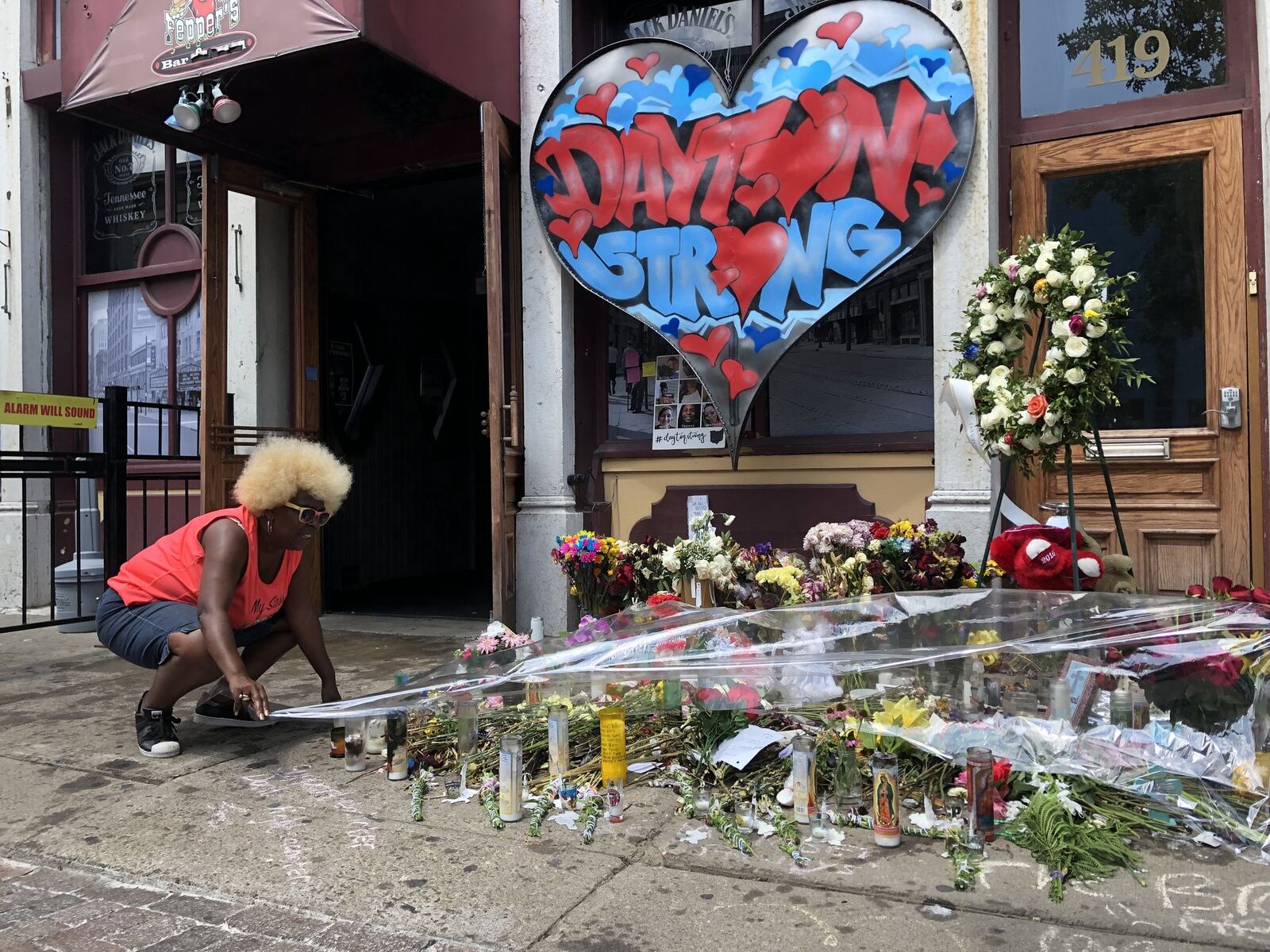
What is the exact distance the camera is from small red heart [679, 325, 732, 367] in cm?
592

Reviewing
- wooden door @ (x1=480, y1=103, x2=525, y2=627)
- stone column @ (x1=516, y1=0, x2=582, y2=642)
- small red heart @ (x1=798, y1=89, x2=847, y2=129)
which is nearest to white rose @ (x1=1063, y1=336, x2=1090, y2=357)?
small red heart @ (x1=798, y1=89, x2=847, y2=129)

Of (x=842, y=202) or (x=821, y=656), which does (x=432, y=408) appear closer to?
(x=842, y=202)

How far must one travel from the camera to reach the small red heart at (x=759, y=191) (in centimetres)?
579

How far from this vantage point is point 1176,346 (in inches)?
204

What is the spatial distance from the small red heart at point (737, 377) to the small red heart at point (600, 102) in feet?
6.22

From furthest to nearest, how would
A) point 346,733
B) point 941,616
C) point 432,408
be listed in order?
point 432,408 < point 346,733 < point 941,616

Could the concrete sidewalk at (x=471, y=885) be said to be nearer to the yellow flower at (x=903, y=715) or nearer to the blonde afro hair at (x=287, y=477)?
the yellow flower at (x=903, y=715)

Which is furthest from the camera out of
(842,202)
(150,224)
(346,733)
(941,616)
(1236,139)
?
(150,224)

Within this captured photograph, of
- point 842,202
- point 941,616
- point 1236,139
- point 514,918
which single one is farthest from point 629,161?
point 514,918

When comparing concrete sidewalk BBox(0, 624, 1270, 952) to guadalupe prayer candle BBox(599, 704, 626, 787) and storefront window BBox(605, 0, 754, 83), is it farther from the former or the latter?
storefront window BBox(605, 0, 754, 83)

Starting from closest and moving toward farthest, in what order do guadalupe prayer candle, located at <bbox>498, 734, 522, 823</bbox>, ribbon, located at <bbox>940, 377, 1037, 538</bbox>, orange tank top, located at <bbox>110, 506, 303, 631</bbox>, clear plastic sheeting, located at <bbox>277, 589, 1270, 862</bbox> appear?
clear plastic sheeting, located at <bbox>277, 589, 1270, 862</bbox>
guadalupe prayer candle, located at <bbox>498, 734, 522, 823</bbox>
orange tank top, located at <bbox>110, 506, 303, 631</bbox>
ribbon, located at <bbox>940, 377, 1037, 538</bbox>

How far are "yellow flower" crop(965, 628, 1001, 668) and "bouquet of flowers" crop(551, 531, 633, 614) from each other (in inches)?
86.5

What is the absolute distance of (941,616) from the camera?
12.0 ft

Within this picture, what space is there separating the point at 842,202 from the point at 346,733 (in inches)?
155
